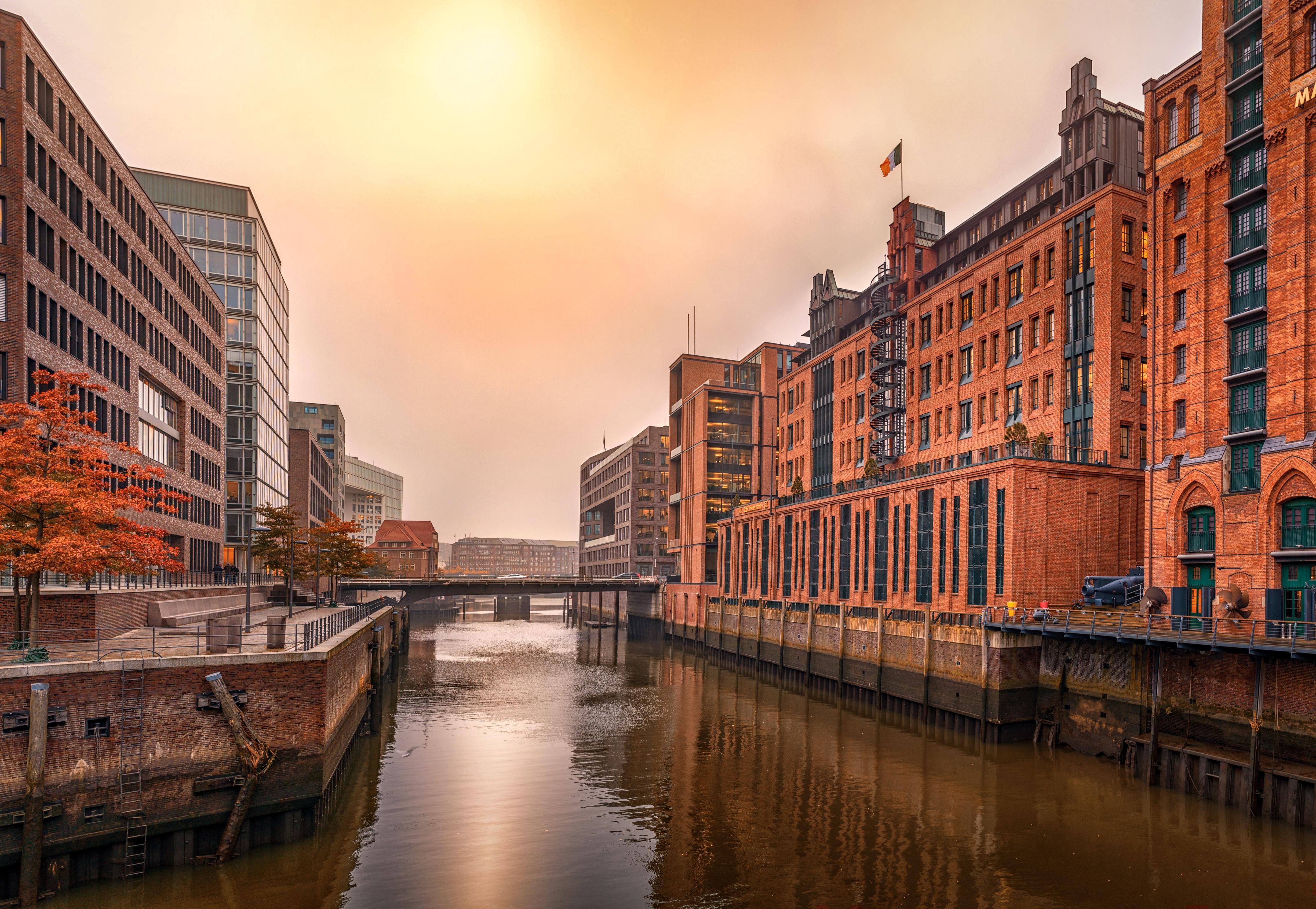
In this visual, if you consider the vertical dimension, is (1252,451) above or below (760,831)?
above

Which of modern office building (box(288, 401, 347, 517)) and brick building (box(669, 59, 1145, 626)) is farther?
modern office building (box(288, 401, 347, 517))

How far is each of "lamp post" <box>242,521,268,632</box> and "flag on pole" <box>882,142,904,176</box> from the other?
2415 inches

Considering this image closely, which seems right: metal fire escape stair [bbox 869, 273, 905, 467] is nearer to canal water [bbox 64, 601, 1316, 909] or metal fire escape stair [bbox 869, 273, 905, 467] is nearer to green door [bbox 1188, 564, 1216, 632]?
canal water [bbox 64, 601, 1316, 909]

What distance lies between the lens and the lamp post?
31094 millimetres

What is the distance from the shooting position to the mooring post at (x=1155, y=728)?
33125mm

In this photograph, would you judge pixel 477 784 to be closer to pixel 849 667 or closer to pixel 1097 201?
pixel 849 667

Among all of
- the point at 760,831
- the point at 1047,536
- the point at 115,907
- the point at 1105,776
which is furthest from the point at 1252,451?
the point at 115,907

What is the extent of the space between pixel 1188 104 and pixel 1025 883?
132 feet

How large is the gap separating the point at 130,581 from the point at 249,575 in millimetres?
14210

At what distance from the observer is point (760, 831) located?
27625mm

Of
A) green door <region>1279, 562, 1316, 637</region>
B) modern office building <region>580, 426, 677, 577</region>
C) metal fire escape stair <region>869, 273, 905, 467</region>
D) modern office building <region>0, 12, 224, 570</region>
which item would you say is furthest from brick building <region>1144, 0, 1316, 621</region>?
modern office building <region>580, 426, 677, 577</region>

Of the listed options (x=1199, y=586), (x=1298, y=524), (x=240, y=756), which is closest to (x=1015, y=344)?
(x=1199, y=586)

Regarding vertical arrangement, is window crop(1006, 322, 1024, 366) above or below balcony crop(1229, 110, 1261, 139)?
below

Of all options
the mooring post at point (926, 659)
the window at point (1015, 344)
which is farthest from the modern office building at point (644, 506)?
the mooring post at point (926, 659)
